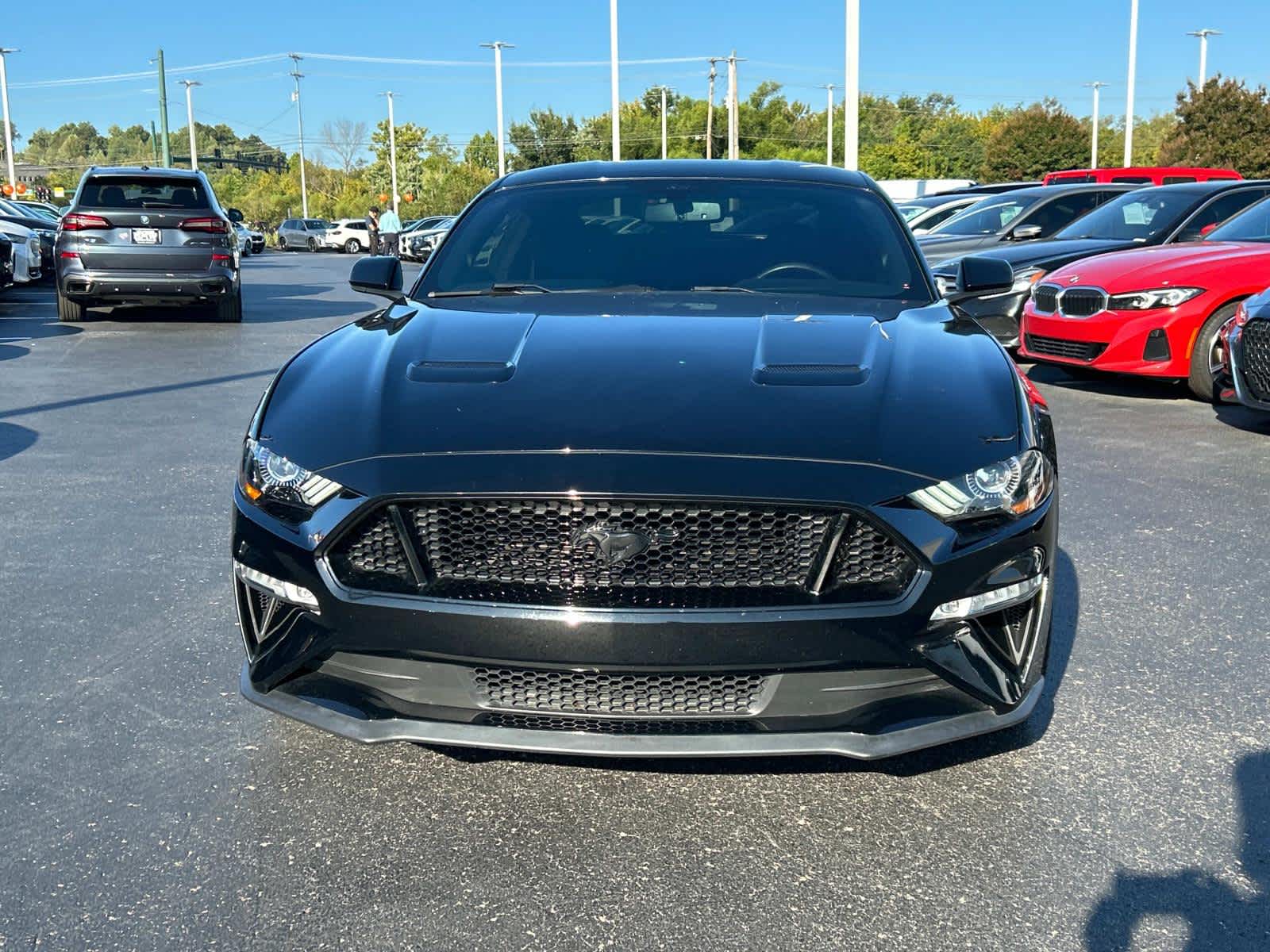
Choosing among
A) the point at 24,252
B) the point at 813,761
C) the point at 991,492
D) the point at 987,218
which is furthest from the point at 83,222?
the point at 991,492

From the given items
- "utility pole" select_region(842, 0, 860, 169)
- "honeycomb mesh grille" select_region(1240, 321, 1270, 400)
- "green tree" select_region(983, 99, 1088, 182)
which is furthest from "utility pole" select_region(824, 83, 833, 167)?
"honeycomb mesh grille" select_region(1240, 321, 1270, 400)

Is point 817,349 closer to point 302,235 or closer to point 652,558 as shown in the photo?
point 652,558

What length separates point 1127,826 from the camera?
3000mm

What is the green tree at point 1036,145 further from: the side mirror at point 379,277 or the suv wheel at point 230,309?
the side mirror at point 379,277

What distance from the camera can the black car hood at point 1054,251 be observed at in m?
11.5

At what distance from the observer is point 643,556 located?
2.81 m

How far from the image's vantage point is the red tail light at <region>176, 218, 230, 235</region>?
579 inches

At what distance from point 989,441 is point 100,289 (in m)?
13.5

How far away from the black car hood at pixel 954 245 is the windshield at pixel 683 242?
29.6 ft

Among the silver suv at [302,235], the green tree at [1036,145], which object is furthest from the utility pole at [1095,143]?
the silver suv at [302,235]

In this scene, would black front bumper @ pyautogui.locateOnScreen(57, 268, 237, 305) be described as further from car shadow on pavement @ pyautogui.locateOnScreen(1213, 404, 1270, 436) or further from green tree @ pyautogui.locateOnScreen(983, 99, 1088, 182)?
green tree @ pyautogui.locateOnScreen(983, 99, 1088, 182)

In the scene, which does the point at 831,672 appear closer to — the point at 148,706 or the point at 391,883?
the point at 391,883

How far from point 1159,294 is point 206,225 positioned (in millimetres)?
10061

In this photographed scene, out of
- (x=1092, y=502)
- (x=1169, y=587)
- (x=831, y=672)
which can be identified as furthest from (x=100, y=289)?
(x=831, y=672)
